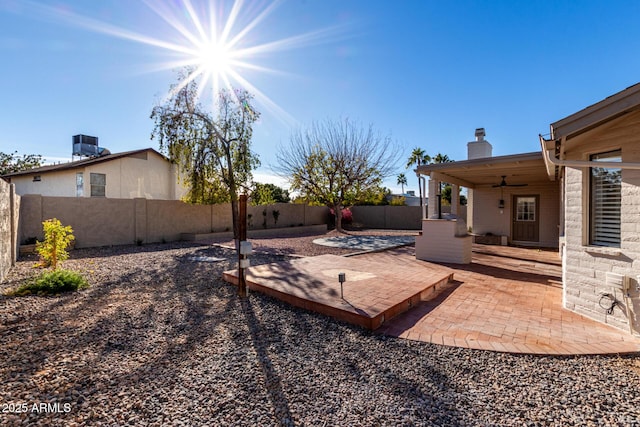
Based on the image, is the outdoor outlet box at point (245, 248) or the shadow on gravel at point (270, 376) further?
the outdoor outlet box at point (245, 248)

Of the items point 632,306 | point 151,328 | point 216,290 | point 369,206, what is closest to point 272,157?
point 369,206

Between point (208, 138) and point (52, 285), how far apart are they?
8.81 meters

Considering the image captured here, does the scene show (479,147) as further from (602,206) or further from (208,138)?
(208,138)

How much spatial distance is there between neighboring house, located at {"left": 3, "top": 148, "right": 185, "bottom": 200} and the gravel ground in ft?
44.0

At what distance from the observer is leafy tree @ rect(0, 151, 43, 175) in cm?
2420

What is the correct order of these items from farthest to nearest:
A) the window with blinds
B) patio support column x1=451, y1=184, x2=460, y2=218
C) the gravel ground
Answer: patio support column x1=451, y1=184, x2=460, y2=218 < the window with blinds < the gravel ground

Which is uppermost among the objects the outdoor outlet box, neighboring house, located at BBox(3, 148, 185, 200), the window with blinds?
neighboring house, located at BBox(3, 148, 185, 200)

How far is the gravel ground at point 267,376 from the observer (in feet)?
6.65

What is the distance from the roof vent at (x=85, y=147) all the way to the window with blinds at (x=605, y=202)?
26.1 metres

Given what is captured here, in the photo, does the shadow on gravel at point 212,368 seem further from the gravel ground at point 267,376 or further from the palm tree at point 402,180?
the palm tree at point 402,180

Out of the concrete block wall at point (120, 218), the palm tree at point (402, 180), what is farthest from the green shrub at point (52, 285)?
the palm tree at point (402, 180)

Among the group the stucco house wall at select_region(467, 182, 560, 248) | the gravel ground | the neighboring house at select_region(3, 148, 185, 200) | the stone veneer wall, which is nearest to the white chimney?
the stucco house wall at select_region(467, 182, 560, 248)

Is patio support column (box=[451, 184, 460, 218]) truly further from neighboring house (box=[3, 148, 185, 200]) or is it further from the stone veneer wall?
neighboring house (box=[3, 148, 185, 200])

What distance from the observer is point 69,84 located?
7.88 metres
